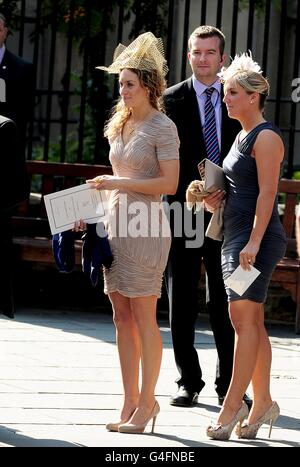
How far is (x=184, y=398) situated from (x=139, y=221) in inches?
53.4

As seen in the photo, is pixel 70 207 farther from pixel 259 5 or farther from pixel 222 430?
pixel 259 5

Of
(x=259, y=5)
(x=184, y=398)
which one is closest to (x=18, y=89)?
(x=259, y=5)

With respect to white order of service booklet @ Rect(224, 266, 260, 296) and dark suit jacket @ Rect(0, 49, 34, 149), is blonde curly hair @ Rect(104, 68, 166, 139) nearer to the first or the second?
white order of service booklet @ Rect(224, 266, 260, 296)

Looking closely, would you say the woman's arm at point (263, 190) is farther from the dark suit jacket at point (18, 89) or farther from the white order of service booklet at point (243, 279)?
the dark suit jacket at point (18, 89)

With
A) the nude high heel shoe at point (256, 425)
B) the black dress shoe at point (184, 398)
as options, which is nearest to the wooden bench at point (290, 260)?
the black dress shoe at point (184, 398)

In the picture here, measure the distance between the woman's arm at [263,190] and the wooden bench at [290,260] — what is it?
13.4 feet

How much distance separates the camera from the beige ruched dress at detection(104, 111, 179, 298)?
6.39 m

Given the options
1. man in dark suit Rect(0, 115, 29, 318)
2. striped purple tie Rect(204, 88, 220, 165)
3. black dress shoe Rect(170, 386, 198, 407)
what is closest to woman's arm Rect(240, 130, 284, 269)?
man in dark suit Rect(0, 115, 29, 318)

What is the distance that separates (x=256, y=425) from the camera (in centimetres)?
642

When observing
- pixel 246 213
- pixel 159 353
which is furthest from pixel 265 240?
pixel 159 353

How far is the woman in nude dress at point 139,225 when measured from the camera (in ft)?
20.9

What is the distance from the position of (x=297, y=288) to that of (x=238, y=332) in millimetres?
4173
